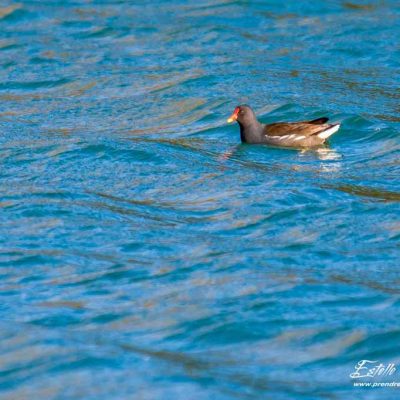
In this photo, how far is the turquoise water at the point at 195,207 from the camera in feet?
25.1

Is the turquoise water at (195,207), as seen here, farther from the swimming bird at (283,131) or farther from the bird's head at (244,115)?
the bird's head at (244,115)

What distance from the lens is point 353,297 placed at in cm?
845

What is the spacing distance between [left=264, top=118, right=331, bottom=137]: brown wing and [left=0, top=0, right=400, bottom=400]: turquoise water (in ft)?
0.70

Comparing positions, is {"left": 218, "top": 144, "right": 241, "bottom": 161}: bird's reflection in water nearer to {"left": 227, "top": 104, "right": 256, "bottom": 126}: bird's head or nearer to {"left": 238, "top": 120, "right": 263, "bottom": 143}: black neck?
{"left": 238, "top": 120, "right": 263, "bottom": 143}: black neck

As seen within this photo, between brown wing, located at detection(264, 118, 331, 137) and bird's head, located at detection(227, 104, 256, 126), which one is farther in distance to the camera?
bird's head, located at detection(227, 104, 256, 126)

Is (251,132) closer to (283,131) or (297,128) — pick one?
(283,131)

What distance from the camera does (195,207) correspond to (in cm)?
1066

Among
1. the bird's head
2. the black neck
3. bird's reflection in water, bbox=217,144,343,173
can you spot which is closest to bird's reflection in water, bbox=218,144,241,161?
bird's reflection in water, bbox=217,144,343,173

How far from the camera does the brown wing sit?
12.8 metres

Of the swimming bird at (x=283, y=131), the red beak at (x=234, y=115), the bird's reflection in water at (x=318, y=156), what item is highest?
the red beak at (x=234, y=115)

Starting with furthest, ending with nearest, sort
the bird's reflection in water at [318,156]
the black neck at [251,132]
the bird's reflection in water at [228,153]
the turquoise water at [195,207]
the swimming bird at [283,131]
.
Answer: the black neck at [251,132]
the swimming bird at [283,131]
the bird's reflection in water at [228,153]
the bird's reflection in water at [318,156]
the turquoise water at [195,207]

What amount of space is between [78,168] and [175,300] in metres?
3.89

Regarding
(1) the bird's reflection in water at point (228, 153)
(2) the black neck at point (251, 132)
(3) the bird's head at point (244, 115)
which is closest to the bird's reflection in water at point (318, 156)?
(1) the bird's reflection in water at point (228, 153)

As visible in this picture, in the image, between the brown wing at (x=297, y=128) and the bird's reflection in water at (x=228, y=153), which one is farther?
the brown wing at (x=297, y=128)
